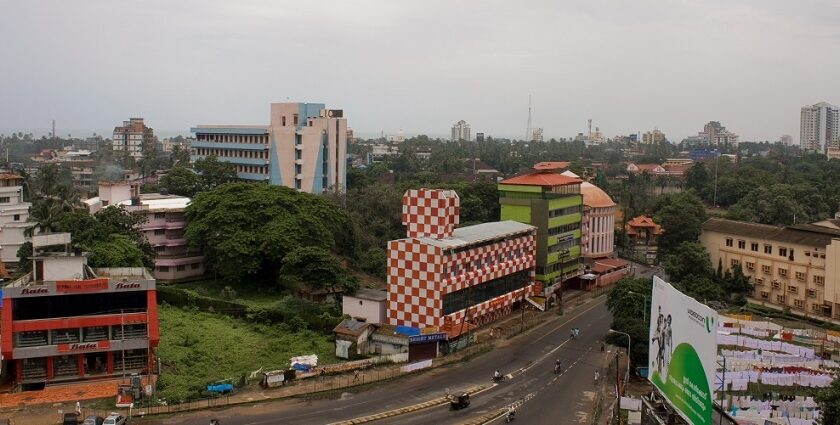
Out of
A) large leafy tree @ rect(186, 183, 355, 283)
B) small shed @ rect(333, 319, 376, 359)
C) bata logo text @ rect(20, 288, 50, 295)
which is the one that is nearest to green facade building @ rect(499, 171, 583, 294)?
large leafy tree @ rect(186, 183, 355, 283)

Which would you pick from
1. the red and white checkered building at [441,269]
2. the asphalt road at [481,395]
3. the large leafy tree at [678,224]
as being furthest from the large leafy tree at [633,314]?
the large leafy tree at [678,224]

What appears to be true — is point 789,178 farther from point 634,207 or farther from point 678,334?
point 678,334

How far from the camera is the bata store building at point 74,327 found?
97.6 ft

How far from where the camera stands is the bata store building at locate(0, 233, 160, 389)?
2975cm

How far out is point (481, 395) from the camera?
30.5 metres

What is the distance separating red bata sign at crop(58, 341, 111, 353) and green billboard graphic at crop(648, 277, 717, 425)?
20183 mm

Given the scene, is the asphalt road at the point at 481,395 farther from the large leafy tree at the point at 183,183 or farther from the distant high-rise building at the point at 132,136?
the distant high-rise building at the point at 132,136

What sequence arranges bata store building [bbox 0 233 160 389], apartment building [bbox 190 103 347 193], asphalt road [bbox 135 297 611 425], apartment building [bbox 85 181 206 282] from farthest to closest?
apartment building [bbox 190 103 347 193], apartment building [bbox 85 181 206 282], bata store building [bbox 0 233 160 389], asphalt road [bbox 135 297 611 425]

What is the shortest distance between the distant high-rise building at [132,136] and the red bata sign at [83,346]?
12347cm

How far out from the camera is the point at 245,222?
47969 millimetres

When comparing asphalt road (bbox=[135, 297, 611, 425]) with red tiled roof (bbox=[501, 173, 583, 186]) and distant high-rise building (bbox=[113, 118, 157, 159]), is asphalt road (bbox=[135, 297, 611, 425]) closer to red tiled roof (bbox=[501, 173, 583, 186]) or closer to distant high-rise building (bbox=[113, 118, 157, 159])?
red tiled roof (bbox=[501, 173, 583, 186])

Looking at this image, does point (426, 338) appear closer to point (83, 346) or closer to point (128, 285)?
point (128, 285)

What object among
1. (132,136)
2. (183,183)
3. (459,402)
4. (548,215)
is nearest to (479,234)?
(548,215)

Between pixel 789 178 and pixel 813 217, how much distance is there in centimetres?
2519
